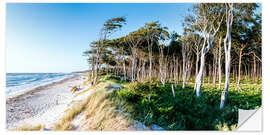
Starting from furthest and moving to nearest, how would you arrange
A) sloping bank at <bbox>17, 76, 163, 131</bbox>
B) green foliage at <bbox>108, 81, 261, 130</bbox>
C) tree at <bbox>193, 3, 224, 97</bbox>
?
tree at <bbox>193, 3, 224, 97</bbox> → green foliage at <bbox>108, 81, 261, 130</bbox> → sloping bank at <bbox>17, 76, 163, 131</bbox>

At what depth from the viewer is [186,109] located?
2.42 meters

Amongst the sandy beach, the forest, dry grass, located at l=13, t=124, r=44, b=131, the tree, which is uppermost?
the tree

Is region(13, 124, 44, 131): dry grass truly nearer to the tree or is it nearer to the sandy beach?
the sandy beach

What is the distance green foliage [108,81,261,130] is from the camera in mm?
2053

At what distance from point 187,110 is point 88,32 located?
106 inches

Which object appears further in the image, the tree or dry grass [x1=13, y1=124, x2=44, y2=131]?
the tree

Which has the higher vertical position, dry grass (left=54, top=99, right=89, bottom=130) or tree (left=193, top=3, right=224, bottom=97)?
tree (left=193, top=3, right=224, bottom=97)

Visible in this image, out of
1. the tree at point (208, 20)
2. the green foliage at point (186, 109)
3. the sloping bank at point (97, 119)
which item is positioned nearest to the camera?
the sloping bank at point (97, 119)

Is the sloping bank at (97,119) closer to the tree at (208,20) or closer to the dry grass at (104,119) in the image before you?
the dry grass at (104,119)

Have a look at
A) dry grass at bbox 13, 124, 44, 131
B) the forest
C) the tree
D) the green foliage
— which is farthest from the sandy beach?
the tree

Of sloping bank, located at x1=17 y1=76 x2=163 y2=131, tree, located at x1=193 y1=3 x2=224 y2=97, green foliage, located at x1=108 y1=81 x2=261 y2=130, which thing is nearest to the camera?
sloping bank, located at x1=17 y1=76 x2=163 y2=131

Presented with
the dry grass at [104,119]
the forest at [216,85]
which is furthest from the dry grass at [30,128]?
Answer: the forest at [216,85]

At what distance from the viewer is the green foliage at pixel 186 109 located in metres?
2.05

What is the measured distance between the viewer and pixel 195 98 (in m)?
2.95
